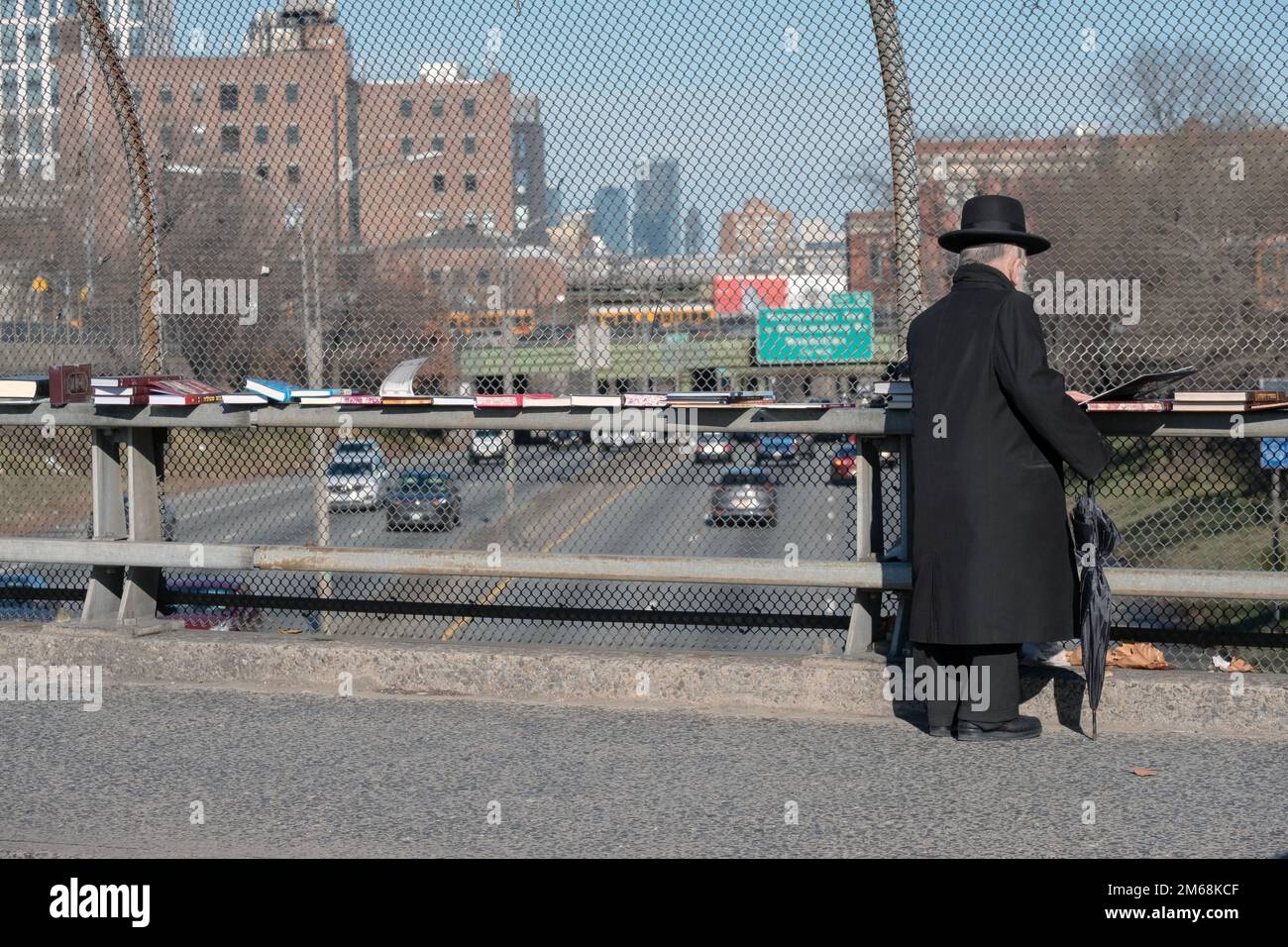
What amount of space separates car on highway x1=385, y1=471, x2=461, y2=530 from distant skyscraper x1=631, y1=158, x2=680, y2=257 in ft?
4.73

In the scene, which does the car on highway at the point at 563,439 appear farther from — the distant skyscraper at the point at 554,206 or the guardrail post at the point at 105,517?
the guardrail post at the point at 105,517

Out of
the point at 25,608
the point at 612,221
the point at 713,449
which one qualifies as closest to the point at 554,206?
the point at 612,221

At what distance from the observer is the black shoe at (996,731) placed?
235 inches

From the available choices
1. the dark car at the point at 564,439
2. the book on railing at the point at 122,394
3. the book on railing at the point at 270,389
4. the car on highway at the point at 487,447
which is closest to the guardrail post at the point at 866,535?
the dark car at the point at 564,439

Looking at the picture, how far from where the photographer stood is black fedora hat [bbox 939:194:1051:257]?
5.84 meters

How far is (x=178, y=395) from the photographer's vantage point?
284 inches

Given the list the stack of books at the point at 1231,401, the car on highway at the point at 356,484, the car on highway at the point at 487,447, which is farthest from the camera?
the car on highway at the point at 356,484

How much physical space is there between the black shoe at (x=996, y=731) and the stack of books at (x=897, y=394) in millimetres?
1319

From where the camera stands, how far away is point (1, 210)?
320 inches

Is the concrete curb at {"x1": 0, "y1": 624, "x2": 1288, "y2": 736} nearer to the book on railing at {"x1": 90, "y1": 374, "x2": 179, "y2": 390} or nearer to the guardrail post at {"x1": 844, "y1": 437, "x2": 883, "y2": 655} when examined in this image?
the guardrail post at {"x1": 844, "y1": 437, "x2": 883, "y2": 655}

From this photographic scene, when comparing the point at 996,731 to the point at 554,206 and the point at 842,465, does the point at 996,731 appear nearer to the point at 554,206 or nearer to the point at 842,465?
the point at 842,465

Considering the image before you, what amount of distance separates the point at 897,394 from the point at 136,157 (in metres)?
3.87
